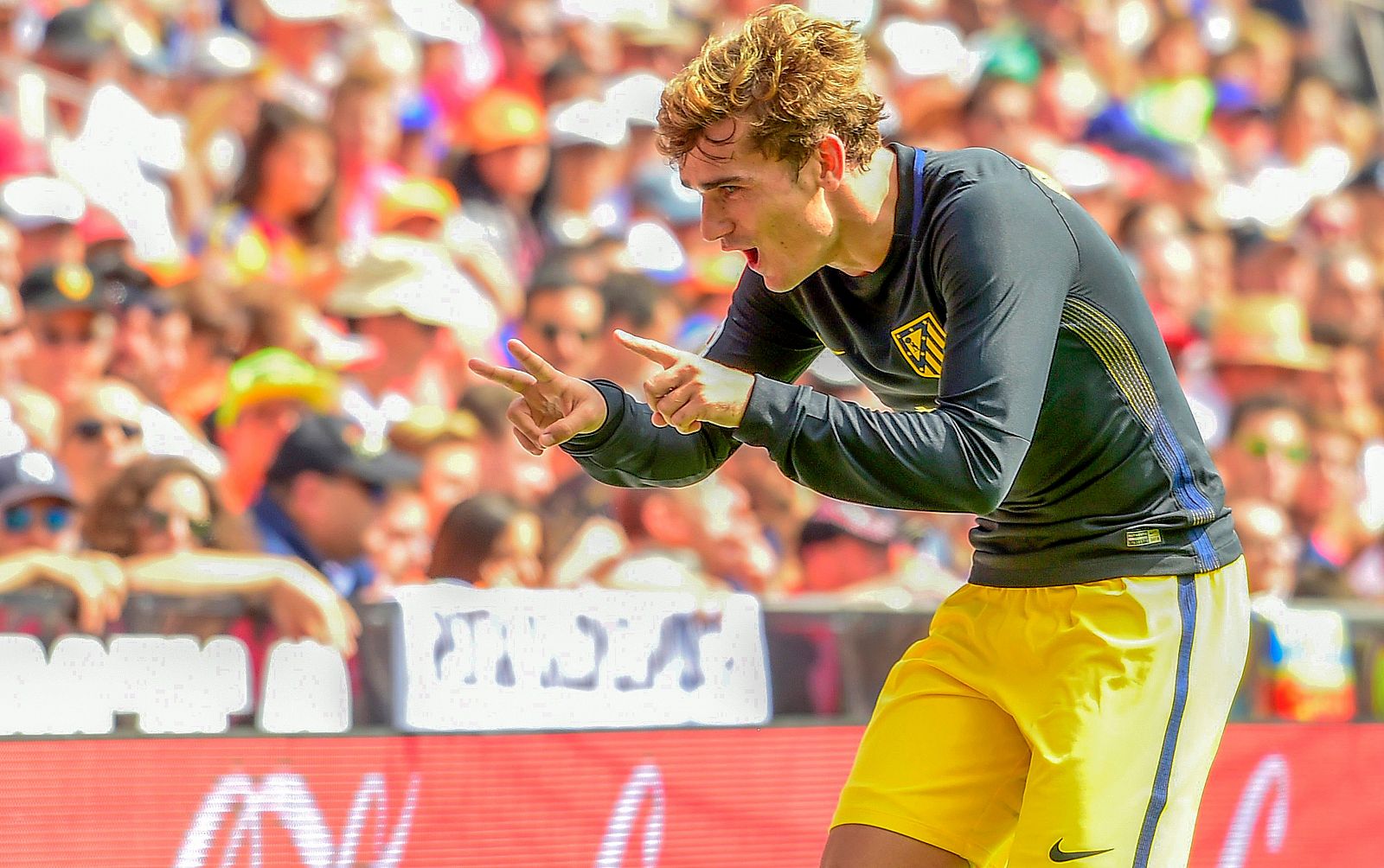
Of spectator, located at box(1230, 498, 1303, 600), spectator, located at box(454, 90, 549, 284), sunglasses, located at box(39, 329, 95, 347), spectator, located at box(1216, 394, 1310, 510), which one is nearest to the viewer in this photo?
sunglasses, located at box(39, 329, 95, 347)

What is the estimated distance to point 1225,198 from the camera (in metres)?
6.88

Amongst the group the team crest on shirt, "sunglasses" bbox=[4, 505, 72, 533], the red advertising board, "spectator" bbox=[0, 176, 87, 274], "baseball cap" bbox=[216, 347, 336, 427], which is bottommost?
the red advertising board

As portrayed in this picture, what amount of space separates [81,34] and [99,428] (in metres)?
1.50

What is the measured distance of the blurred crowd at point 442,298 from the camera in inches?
157

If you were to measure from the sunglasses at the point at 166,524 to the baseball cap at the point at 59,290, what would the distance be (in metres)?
0.80

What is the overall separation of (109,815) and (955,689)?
5.58 ft

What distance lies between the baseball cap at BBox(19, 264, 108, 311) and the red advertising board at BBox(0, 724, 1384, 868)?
153 centimetres

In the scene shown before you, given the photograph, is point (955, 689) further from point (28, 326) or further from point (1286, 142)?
point (1286, 142)

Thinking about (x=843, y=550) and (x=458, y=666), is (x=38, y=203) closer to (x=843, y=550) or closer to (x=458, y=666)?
(x=458, y=666)

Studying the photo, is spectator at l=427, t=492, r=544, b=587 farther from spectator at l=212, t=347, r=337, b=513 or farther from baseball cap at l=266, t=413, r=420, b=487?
spectator at l=212, t=347, r=337, b=513

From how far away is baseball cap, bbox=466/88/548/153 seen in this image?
5227 mm

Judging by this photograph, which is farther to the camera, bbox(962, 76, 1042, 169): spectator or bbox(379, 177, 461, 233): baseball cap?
bbox(962, 76, 1042, 169): spectator

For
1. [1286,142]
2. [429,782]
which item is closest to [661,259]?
[429,782]

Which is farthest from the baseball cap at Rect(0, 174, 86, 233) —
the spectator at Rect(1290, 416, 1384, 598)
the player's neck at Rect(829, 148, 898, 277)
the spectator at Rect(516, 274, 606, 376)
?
the spectator at Rect(1290, 416, 1384, 598)
